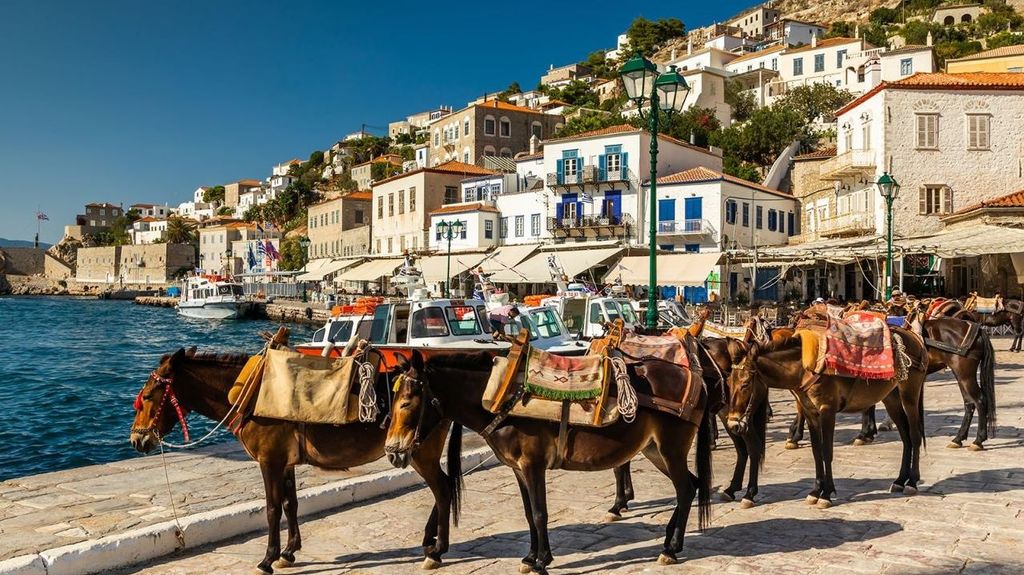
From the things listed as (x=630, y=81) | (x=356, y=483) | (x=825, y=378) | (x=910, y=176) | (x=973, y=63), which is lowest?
(x=356, y=483)

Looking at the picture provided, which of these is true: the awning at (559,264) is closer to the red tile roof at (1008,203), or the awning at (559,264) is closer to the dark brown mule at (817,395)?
the red tile roof at (1008,203)

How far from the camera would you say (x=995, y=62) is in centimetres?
5275

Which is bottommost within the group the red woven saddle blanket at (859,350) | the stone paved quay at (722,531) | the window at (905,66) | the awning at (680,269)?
the stone paved quay at (722,531)

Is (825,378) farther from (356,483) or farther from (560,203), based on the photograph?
(560,203)

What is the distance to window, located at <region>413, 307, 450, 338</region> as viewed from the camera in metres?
15.6

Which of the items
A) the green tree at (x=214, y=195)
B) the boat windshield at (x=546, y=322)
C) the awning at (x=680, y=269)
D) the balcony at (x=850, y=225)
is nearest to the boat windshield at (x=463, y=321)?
the boat windshield at (x=546, y=322)

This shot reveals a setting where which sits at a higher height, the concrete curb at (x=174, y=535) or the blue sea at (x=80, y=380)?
the concrete curb at (x=174, y=535)

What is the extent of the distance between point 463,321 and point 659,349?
32.5 feet

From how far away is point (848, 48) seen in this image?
8012 cm

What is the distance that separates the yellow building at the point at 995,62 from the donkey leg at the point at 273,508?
2327 inches

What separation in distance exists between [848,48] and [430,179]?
4952cm

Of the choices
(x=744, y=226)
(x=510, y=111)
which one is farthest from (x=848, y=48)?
(x=744, y=226)

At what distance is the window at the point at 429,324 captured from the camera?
51.1 ft

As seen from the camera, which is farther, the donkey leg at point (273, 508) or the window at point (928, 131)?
the window at point (928, 131)
